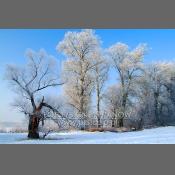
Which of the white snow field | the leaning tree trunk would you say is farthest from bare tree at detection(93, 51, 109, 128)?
the leaning tree trunk

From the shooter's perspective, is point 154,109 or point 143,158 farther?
point 154,109

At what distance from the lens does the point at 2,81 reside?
35.1 ft

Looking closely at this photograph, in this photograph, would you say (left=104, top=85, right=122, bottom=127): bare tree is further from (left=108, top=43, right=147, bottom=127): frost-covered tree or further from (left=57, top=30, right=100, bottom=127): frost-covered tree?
(left=57, top=30, right=100, bottom=127): frost-covered tree

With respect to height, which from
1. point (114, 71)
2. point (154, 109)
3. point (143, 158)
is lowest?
point (143, 158)

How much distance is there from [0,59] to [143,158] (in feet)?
9.84

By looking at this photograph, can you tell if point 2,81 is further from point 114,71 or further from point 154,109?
point 154,109

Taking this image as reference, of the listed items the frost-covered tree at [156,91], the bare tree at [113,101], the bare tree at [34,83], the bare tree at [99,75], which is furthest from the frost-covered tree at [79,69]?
the frost-covered tree at [156,91]

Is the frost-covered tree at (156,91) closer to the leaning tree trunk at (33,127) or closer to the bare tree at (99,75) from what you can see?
the bare tree at (99,75)

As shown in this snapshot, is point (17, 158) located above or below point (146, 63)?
below

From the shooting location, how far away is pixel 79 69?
1094 centimetres

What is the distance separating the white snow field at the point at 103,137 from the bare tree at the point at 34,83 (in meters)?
0.25

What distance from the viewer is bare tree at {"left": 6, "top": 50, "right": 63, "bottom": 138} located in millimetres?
10781

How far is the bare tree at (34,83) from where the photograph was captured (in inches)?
424
